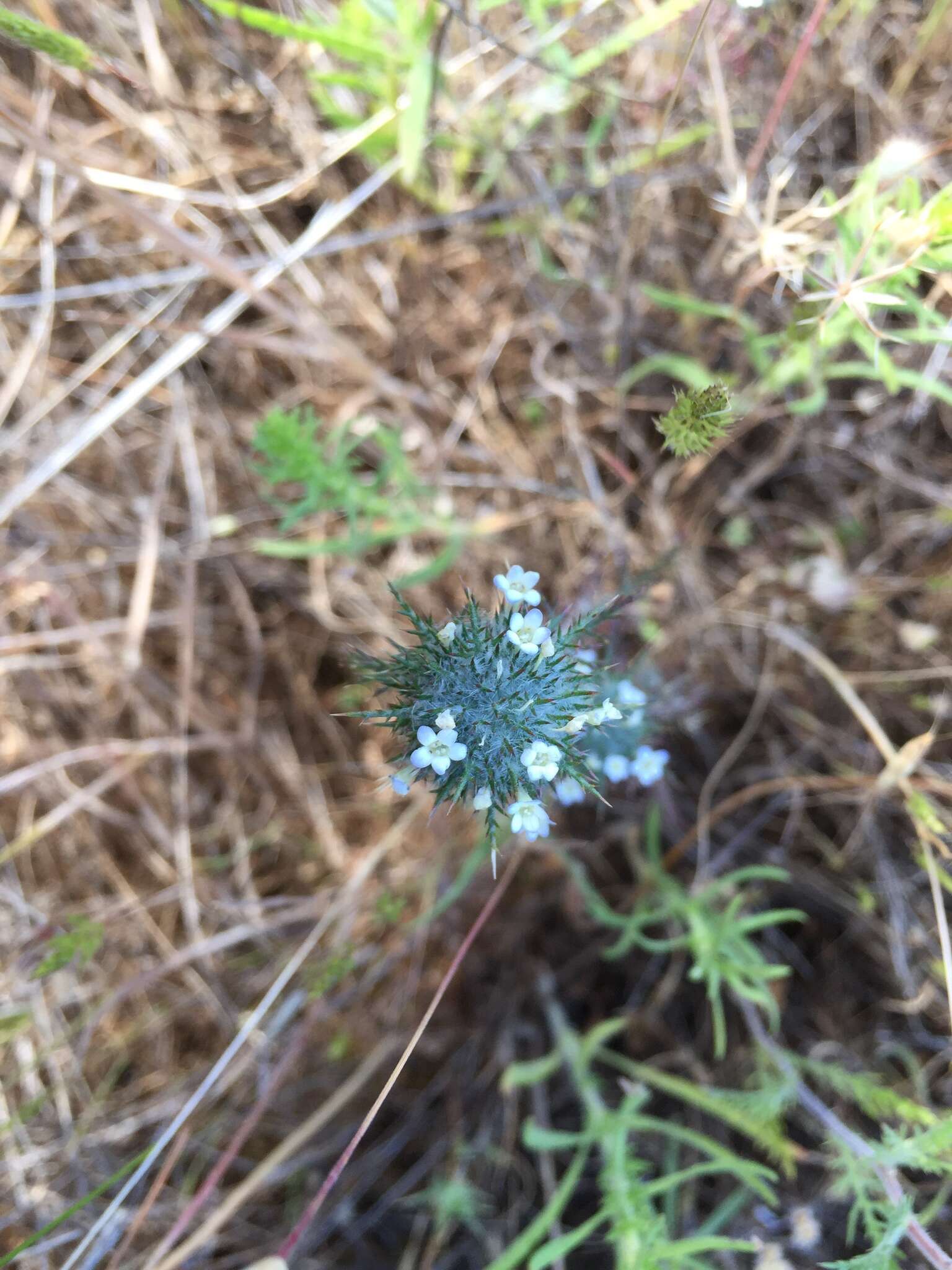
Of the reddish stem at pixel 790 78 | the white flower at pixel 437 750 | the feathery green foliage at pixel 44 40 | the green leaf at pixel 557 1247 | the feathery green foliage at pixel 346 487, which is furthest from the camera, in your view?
the feathery green foliage at pixel 346 487

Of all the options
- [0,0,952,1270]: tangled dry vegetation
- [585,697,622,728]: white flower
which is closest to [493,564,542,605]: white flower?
[585,697,622,728]: white flower

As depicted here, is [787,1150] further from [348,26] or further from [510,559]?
[348,26]

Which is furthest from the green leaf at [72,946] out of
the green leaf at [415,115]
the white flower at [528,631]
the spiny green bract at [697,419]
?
the green leaf at [415,115]

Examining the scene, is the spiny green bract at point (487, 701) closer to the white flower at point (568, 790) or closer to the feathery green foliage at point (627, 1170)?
the white flower at point (568, 790)

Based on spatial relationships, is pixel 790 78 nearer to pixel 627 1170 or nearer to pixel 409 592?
pixel 409 592

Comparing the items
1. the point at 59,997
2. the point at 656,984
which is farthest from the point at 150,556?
the point at 656,984

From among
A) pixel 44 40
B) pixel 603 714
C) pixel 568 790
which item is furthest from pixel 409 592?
pixel 44 40
